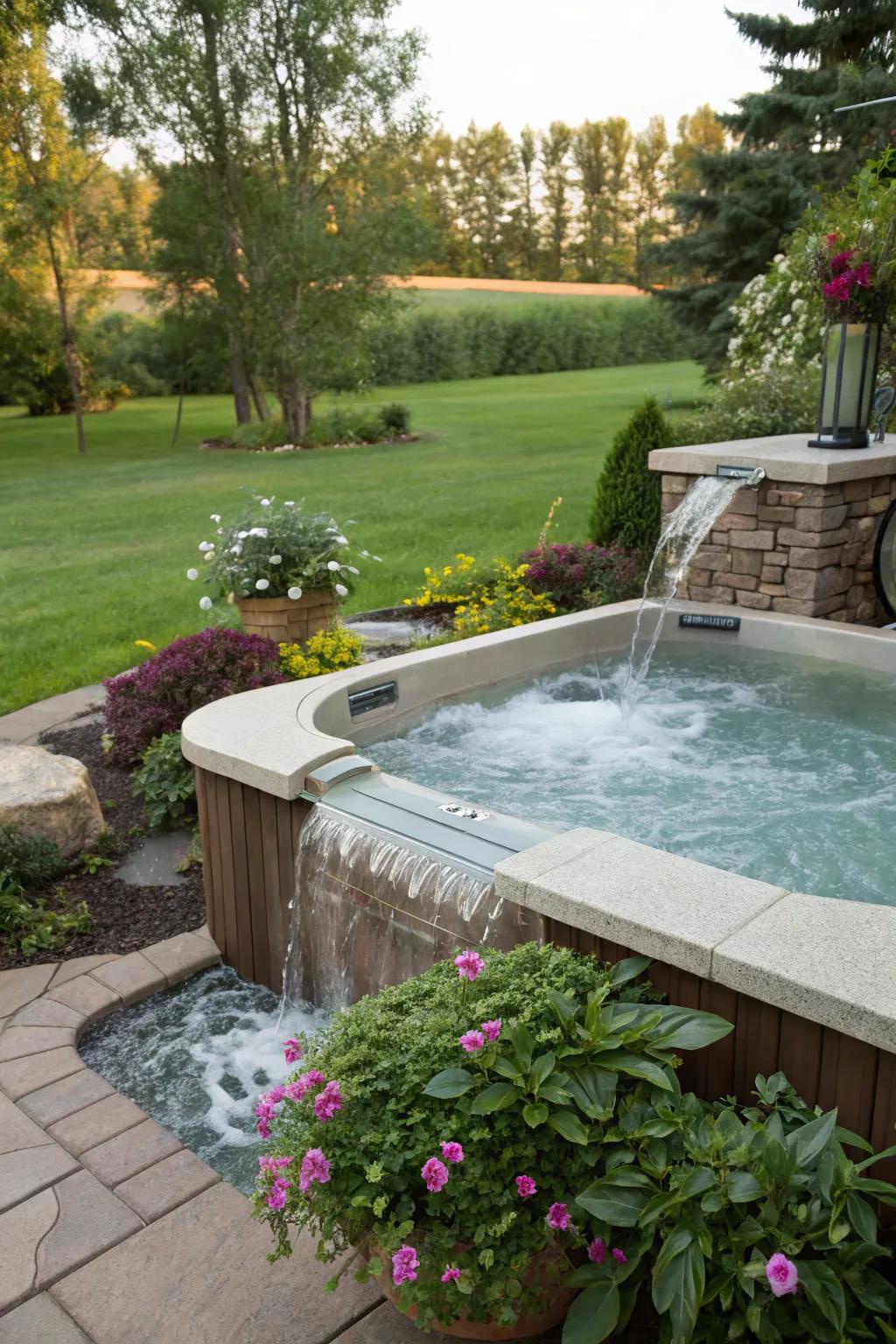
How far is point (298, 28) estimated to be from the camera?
49.6 ft

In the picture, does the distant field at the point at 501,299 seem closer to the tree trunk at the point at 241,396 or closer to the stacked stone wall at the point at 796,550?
the tree trunk at the point at 241,396

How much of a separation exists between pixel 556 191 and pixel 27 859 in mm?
46570

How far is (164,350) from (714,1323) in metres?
28.8

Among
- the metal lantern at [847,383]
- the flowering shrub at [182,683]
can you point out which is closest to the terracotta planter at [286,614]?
Result: the flowering shrub at [182,683]

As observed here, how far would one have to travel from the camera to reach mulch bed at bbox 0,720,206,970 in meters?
3.40

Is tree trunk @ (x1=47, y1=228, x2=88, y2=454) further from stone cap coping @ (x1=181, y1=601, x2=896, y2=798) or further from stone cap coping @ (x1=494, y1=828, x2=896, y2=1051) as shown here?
stone cap coping @ (x1=494, y1=828, x2=896, y2=1051)

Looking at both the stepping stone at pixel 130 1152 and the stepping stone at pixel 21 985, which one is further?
the stepping stone at pixel 21 985

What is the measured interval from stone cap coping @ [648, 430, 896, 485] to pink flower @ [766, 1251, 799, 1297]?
4050mm

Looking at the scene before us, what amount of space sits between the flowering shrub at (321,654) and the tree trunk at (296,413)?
1276 centimetres

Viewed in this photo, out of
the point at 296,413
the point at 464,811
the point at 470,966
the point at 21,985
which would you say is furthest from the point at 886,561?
the point at 296,413

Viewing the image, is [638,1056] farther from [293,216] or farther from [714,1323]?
[293,216]

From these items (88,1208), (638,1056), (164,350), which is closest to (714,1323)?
(638,1056)

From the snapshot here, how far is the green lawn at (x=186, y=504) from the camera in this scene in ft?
22.7

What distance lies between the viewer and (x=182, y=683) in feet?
14.9
